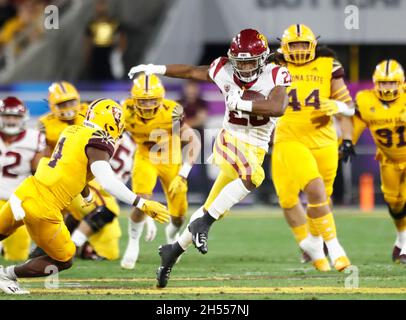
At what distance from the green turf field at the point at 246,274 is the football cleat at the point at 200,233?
0.30 meters

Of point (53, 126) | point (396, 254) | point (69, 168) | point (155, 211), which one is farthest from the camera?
point (53, 126)

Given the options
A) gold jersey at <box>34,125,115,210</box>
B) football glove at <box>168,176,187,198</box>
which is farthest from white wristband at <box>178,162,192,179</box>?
gold jersey at <box>34,125,115,210</box>

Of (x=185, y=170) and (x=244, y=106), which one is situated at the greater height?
(x=244, y=106)

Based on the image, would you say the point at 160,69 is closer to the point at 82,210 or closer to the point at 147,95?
the point at 147,95

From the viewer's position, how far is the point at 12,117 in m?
9.05

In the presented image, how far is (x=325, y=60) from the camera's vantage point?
27.6 ft

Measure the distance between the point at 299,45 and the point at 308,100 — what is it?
1.41ft

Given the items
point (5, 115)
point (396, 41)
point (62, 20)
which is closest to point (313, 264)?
point (5, 115)

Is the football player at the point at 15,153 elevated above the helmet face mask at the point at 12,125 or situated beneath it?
situated beneath

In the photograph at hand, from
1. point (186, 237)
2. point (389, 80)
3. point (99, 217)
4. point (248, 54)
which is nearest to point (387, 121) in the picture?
point (389, 80)

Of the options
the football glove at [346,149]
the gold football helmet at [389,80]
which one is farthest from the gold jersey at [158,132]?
the gold football helmet at [389,80]

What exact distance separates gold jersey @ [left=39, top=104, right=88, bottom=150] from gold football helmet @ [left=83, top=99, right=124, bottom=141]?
2121 mm

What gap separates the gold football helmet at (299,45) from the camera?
8281 millimetres

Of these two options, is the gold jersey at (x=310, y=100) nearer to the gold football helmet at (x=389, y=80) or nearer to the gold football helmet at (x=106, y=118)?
the gold football helmet at (x=389, y=80)
